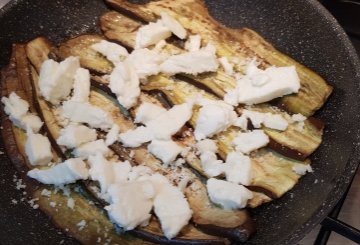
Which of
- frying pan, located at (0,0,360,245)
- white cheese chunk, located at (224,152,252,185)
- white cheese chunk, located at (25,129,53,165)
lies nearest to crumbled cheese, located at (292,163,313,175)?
frying pan, located at (0,0,360,245)

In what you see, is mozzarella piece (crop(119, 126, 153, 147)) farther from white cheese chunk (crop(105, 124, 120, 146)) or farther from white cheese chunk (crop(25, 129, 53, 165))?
white cheese chunk (crop(25, 129, 53, 165))

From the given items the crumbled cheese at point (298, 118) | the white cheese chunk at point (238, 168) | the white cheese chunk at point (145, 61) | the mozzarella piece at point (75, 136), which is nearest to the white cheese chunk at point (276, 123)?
the crumbled cheese at point (298, 118)

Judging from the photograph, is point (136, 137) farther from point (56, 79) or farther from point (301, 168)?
point (301, 168)

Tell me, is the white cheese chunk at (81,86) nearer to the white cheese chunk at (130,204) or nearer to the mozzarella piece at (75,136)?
the mozzarella piece at (75,136)

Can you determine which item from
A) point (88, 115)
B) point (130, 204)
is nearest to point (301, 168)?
point (130, 204)

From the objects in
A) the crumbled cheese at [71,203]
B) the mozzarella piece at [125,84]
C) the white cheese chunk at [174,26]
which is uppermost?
the white cheese chunk at [174,26]
